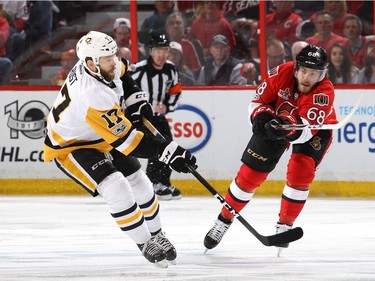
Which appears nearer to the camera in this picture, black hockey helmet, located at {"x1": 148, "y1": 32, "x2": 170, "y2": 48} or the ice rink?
the ice rink

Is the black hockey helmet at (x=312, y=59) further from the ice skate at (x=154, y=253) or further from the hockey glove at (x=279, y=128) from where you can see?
the ice skate at (x=154, y=253)

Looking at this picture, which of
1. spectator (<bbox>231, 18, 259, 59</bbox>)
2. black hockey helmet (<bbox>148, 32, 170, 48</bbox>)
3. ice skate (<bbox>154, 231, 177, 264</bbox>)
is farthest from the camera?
spectator (<bbox>231, 18, 259, 59</bbox>)

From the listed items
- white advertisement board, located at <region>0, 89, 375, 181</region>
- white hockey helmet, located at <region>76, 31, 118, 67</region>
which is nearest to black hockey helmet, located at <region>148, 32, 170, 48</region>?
white advertisement board, located at <region>0, 89, 375, 181</region>

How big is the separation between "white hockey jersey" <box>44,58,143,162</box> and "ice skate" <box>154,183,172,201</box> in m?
2.89

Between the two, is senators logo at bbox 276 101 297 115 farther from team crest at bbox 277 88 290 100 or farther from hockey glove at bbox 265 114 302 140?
hockey glove at bbox 265 114 302 140

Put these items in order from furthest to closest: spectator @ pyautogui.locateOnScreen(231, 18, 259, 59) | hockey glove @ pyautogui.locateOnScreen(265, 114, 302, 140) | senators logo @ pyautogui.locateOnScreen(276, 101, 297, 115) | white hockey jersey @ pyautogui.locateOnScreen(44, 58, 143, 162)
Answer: spectator @ pyautogui.locateOnScreen(231, 18, 259, 59) < senators logo @ pyautogui.locateOnScreen(276, 101, 297, 115) < hockey glove @ pyautogui.locateOnScreen(265, 114, 302, 140) < white hockey jersey @ pyautogui.locateOnScreen(44, 58, 143, 162)

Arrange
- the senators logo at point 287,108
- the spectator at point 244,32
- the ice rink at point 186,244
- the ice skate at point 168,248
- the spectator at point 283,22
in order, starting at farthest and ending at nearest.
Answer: the spectator at point 244,32 < the spectator at point 283,22 < the senators logo at point 287,108 < the ice skate at point 168,248 < the ice rink at point 186,244

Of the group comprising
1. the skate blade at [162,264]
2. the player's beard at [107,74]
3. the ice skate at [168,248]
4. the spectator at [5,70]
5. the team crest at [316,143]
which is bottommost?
the spectator at [5,70]

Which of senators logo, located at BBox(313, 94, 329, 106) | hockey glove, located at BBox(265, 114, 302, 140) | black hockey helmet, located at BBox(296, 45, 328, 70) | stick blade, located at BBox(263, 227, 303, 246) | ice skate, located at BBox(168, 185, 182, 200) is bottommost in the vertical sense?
ice skate, located at BBox(168, 185, 182, 200)

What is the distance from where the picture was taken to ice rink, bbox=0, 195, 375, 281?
189 inches

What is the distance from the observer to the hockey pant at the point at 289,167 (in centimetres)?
526

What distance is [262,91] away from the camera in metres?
5.35

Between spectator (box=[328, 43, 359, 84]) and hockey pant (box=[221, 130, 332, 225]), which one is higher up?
hockey pant (box=[221, 130, 332, 225])

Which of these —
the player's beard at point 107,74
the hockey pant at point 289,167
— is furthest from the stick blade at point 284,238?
the player's beard at point 107,74
